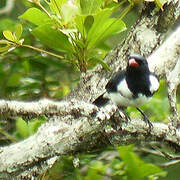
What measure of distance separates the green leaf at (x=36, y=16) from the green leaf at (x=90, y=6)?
103 millimetres

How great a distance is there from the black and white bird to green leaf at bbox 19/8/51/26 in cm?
32

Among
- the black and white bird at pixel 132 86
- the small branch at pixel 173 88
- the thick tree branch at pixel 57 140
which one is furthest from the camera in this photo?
the black and white bird at pixel 132 86

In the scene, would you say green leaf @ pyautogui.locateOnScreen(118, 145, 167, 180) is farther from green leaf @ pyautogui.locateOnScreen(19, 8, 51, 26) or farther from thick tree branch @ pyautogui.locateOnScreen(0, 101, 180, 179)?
green leaf @ pyautogui.locateOnScreen(19, 8, 51, 26)

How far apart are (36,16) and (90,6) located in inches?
6.1

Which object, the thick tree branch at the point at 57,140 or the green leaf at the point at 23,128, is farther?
the green leaf at the point at 23,128

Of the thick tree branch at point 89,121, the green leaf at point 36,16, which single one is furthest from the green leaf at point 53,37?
the thick tree branch at point 89,121

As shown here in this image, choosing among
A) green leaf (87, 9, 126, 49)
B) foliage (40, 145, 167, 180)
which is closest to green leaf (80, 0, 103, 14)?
green leaf (87, 9, 126, 49)

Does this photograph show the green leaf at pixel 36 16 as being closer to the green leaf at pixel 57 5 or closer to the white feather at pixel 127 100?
the green leaf at pixel 57 5

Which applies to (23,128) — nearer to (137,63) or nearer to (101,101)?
(101,101)

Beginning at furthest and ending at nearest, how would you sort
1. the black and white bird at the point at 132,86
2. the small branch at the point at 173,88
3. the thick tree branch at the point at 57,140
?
the black and white bird at the point at 132,86 < the small branch at the point at 173,88 < the thick tree branch at the point at 57,140

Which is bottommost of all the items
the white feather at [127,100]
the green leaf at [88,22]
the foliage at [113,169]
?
the foliage at [113,169]

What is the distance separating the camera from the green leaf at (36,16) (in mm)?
1424

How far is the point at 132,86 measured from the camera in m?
1.79

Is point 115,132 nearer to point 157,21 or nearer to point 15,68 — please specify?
point 157,21
